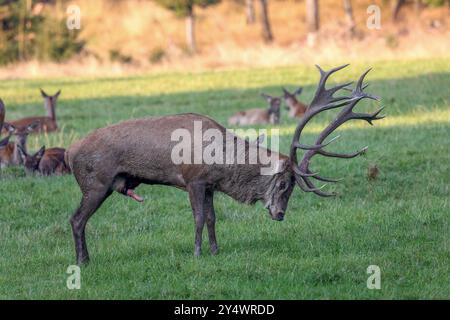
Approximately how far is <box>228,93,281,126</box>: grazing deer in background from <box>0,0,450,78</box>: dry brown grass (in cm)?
1013

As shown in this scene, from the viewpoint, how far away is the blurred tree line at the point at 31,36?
38.7 metres

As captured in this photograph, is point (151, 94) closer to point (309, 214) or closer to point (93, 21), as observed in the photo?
point (309, 214)

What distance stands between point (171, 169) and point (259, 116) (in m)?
11.6

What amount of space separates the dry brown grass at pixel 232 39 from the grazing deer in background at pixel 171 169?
21.9m

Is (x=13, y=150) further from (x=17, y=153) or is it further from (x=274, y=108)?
(x=274, y=108)

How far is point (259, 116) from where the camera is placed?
20750mm

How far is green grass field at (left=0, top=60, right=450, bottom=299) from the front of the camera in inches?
325

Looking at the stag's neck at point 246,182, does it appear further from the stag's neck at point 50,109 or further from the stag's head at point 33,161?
the stag's neck at point 50,109

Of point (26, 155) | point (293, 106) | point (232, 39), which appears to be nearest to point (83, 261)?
point (26, 155)

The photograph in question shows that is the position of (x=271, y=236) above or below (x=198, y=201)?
below

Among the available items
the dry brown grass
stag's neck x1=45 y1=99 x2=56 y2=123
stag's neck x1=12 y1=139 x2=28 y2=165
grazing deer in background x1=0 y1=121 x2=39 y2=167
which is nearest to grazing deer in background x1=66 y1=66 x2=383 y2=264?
stag's neck x1=12 y1=139 x2=28 y2=165

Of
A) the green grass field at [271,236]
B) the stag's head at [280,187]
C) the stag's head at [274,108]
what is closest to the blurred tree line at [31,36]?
the stag's head at [274,108]

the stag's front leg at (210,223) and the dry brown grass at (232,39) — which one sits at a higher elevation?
the dry brown grass at (232,39)

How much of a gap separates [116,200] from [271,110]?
904cm
